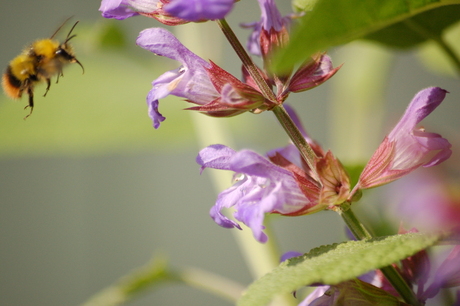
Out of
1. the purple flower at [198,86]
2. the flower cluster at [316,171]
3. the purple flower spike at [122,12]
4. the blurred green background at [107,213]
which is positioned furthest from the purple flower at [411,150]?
the blurred green background at [107,213]

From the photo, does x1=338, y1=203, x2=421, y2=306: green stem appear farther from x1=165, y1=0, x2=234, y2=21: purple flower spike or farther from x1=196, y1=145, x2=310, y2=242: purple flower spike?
x1=165, y1=0, x2=234, y2=21: purple flower spike

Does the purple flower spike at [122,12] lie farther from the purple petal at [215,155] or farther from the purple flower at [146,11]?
the purple petal at [215,155]

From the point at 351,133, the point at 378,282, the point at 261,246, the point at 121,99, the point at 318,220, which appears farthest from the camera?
the point at 318,220

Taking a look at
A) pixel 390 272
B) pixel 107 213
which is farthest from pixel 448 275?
pixel 107 213

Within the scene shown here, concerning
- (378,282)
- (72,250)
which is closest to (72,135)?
(378,282)

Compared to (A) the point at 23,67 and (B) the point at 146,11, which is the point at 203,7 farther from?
(A) the point at 23,67

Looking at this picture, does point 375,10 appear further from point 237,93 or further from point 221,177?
point 221,177
